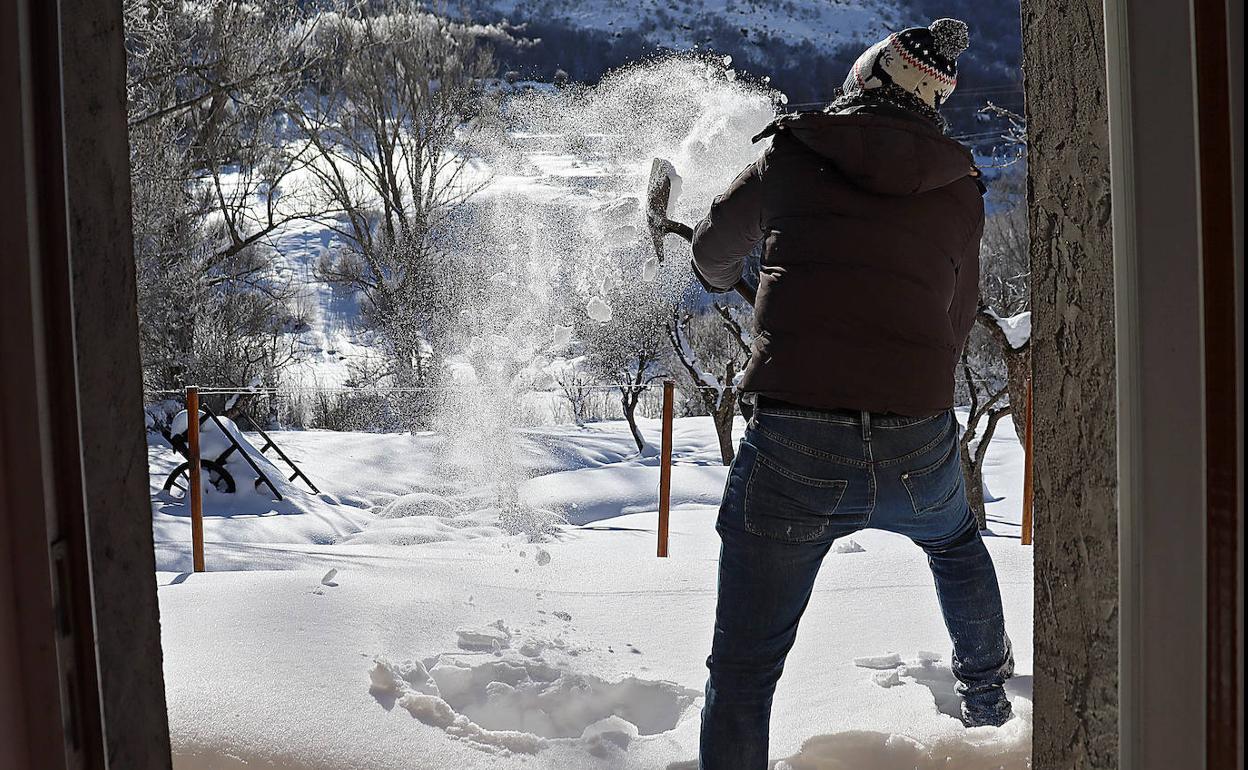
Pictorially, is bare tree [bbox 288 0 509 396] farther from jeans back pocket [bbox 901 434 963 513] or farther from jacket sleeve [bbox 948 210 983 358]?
jeans back pocket [bbox 901 434 963 513]

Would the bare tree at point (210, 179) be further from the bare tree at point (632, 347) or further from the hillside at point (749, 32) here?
the bare tree at point (632, 347)

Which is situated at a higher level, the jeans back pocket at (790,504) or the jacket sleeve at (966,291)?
the jacket sleeve at (966,291)

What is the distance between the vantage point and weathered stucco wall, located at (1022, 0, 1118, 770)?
110 centimetres

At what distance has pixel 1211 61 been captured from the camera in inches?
29.2

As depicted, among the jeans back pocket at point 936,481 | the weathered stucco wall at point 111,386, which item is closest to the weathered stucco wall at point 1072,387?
the jeans back pocket at point 936,481

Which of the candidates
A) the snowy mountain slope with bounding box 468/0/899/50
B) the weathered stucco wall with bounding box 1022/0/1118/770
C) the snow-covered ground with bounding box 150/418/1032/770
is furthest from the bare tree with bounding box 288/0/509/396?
the weathered stucco wall with bounding box 1022/0/1118/770

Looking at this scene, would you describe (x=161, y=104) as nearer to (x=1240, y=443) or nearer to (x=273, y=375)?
(x=273, y=375)

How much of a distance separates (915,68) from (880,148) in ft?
0.73

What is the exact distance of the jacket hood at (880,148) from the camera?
1.56m

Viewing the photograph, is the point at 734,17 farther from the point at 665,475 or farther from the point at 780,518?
the point at 780,518

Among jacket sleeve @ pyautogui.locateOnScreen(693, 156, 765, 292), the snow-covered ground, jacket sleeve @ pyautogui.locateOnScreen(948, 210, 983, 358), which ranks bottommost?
the snow-covered ground

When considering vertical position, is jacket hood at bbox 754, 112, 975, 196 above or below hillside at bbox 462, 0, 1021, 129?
below

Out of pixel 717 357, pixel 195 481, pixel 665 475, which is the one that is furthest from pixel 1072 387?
pixel 717 357

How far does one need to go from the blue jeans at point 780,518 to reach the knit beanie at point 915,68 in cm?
57
